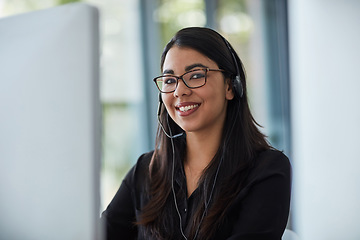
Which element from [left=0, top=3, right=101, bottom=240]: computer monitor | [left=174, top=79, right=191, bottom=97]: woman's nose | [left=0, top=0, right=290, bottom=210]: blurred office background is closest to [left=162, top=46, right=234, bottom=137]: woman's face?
[left=174, top=79, right=191, bottom=97]: woman's nose

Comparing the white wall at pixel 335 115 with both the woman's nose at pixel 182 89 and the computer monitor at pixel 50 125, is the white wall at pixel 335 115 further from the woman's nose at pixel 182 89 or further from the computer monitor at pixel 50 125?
the computer monitor at pixel 50 125

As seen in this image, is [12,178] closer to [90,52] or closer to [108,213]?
[90,52]

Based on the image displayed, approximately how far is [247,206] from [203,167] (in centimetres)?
26

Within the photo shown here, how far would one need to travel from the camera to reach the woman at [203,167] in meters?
1.21

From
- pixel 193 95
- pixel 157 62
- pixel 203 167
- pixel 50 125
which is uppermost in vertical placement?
pixel 157 62

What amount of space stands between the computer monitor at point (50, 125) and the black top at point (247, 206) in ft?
1.84

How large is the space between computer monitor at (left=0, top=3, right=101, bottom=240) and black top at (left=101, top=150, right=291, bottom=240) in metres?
0.56

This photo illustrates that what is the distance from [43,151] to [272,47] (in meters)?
2.70

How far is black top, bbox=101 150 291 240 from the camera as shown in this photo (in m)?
1.13

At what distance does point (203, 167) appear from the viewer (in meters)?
1.40

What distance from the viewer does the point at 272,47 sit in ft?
10.4

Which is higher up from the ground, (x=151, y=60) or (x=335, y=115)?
(x=151, y=60)

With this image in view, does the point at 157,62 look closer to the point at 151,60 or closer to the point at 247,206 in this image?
the point at 151,60

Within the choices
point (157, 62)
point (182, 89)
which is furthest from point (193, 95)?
point (157, 62)
